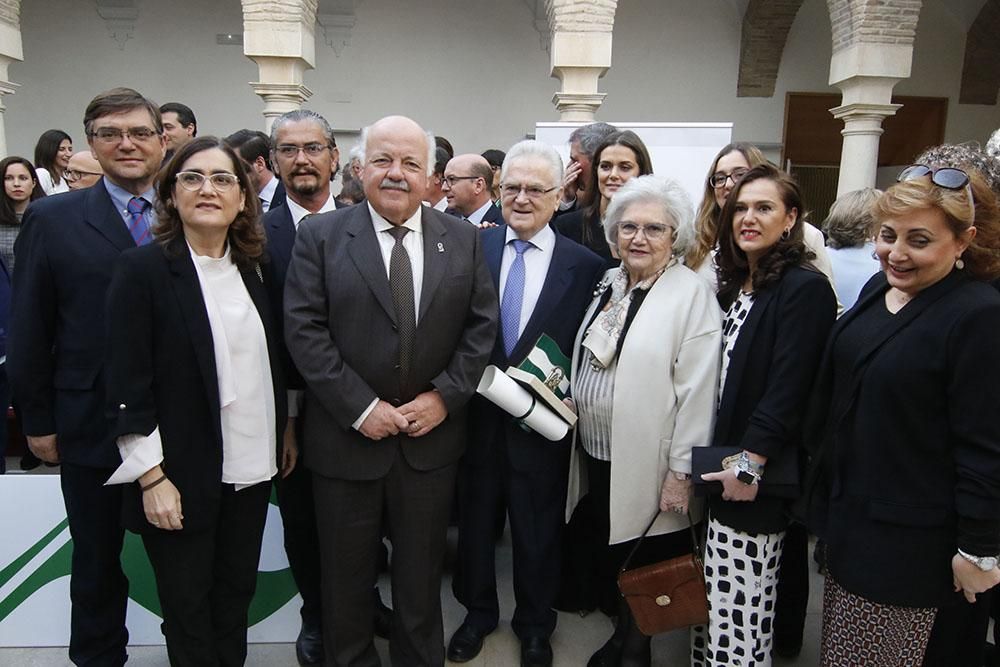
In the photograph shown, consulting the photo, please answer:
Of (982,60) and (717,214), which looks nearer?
(717,214)

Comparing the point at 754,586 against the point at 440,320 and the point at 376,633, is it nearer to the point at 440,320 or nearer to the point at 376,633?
the point at 440,320

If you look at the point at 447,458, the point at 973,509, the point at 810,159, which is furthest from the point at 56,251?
the point at 810,159

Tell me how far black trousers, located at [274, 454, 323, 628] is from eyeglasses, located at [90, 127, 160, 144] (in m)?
1.23

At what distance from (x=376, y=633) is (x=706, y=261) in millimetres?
1985

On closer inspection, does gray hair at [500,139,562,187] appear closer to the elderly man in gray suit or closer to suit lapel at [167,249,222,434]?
the elderly man in gray suit

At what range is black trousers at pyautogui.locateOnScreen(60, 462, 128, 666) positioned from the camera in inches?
84.7

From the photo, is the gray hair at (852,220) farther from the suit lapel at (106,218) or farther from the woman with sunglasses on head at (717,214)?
the suit lapel at (106,218)

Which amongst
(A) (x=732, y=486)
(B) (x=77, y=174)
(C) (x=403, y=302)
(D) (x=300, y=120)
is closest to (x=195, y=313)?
(C) (x=403, y=302)

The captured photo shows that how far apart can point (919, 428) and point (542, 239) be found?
4.49 feet

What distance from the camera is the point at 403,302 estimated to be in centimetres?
208

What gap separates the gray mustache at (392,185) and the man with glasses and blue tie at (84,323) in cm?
73

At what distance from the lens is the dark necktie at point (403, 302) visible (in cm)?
208

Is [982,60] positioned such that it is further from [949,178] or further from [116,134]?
[116,134]

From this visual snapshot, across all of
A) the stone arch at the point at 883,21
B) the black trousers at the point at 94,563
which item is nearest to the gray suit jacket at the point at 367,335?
the black trousers at the point at 94,563
